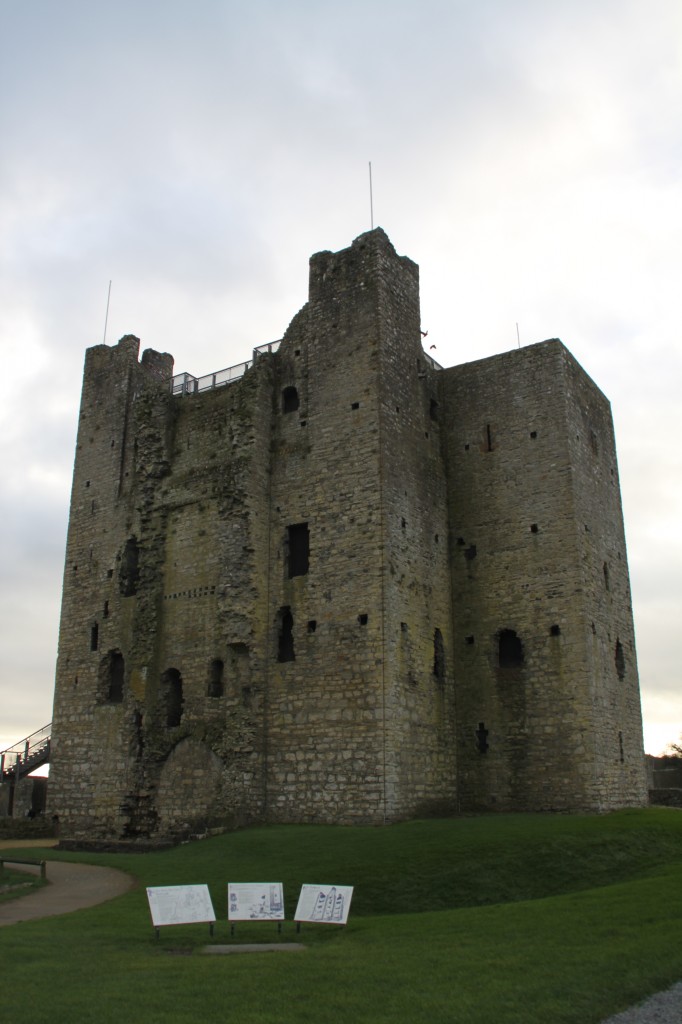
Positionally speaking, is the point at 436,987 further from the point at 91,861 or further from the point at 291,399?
the point at 291,399

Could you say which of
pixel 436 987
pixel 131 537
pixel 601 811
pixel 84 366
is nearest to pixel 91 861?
pixel 131 537

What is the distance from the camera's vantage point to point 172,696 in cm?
2411

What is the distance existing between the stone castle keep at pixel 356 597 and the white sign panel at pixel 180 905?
9.37 metres

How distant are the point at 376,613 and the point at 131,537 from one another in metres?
8.70

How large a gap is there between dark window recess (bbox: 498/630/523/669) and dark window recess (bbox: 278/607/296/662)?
5.49 m

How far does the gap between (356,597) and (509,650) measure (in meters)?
4.68

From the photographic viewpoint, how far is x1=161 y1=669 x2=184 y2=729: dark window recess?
78.3 ft

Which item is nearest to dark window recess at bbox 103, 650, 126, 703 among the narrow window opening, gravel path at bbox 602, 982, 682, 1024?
the narrow window opening

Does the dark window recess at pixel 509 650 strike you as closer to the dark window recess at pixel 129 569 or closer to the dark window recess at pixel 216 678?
the dark window recess at pixel 216 678

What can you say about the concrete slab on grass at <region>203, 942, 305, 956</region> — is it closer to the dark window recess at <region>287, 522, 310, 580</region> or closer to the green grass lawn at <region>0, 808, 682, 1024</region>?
the green grass lawn at <region>0, 808, 682, 1024</region>

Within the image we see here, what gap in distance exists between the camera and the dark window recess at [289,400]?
82.7 ft

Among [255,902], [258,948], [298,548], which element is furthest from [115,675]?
[258,948]

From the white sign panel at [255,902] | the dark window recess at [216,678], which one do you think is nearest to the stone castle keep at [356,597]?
the dark window recess at [216,678]

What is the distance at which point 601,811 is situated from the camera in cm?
2147
